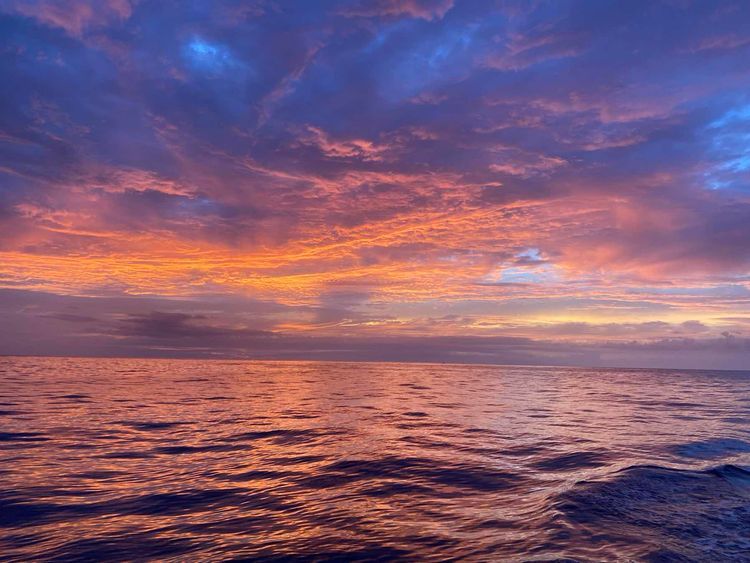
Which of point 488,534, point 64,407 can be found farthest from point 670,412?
point 64,407

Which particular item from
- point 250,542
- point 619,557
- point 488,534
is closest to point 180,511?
point 250,542

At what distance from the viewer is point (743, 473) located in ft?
46.1

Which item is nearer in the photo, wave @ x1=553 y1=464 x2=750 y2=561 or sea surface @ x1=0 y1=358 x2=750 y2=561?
wave @ x1=553 y1=464 x2=750 y2=561

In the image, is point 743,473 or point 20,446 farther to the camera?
point 20,446

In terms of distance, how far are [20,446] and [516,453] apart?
1799 cm

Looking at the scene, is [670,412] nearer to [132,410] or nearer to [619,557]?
[619,557]

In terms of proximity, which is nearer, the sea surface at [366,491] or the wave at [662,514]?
the wave at [662,514]

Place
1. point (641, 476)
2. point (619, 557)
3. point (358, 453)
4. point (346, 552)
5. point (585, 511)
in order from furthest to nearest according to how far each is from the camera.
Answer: point (358, 453), point (641, 476), point (585, 511), point (346, 552), point (619, 557)

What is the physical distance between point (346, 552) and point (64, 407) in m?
28.0

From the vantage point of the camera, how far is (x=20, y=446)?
17281mm

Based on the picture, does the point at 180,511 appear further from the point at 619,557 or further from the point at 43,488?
the point at 619,557

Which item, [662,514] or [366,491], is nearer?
[662,514]

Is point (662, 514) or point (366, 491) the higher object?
point (662, 514)

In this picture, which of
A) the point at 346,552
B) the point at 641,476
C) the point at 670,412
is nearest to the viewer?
the point at 346,552
